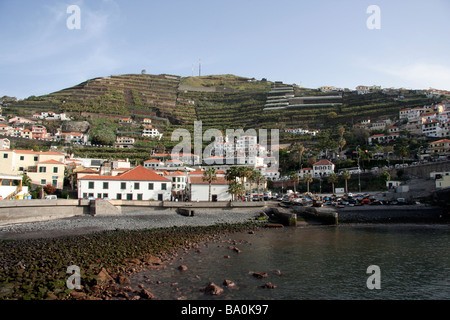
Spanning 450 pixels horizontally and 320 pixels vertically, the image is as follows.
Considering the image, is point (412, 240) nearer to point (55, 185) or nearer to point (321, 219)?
point (321, 219)

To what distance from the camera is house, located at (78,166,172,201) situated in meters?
48.7

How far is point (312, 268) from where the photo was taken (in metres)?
21.3

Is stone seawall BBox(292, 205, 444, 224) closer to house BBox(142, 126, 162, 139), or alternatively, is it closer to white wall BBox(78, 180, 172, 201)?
white wall BBox(78, 180, 172, 201)

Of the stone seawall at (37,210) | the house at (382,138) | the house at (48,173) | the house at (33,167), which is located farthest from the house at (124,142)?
the house at (382,138)

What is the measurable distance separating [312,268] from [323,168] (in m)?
70.0

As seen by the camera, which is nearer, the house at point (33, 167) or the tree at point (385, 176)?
the house at point (33, 167)

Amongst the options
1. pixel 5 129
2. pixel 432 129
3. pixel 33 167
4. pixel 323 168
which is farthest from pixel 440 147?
pixel 5 129

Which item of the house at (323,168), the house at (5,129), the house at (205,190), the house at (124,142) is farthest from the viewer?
the house at (124,142)

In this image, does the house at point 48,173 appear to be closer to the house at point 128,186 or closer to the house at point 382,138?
the house at point 128,186

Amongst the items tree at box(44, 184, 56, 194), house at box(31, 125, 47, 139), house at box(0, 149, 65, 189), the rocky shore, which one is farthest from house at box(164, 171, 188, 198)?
house at box(31, 125, 47, 139)

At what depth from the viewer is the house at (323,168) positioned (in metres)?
86.7

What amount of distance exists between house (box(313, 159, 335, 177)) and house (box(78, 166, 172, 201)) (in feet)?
164

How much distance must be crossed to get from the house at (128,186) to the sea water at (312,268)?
21884 millimetres
